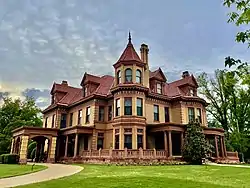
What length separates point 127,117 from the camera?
2561 cm

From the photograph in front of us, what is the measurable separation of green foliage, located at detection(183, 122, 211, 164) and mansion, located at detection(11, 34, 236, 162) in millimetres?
952

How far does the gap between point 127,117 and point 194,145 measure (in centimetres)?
703

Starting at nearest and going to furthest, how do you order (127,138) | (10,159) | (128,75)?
(127,138), (10,159), (128,75)

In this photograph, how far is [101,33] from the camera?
18.0m

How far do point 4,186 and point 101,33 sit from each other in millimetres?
11510

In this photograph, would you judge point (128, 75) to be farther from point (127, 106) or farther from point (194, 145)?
point (194, 145)

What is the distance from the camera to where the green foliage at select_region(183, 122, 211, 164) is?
24391 mm

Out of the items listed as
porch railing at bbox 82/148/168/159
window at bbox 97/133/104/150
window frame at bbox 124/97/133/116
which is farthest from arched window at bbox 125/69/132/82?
porch railing at bbox 82/148/168/159

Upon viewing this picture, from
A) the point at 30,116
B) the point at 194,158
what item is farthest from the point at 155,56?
the point at 30,116

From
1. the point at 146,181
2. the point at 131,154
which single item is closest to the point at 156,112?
the point at 131,154

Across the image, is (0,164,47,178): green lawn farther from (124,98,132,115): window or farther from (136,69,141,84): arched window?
(136,69,141,84): arched window

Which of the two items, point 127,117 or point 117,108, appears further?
point 117,108

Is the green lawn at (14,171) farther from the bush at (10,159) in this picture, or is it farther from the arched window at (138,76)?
the arched window at (138,76)

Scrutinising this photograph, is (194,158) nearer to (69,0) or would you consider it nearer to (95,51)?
(95,51)
